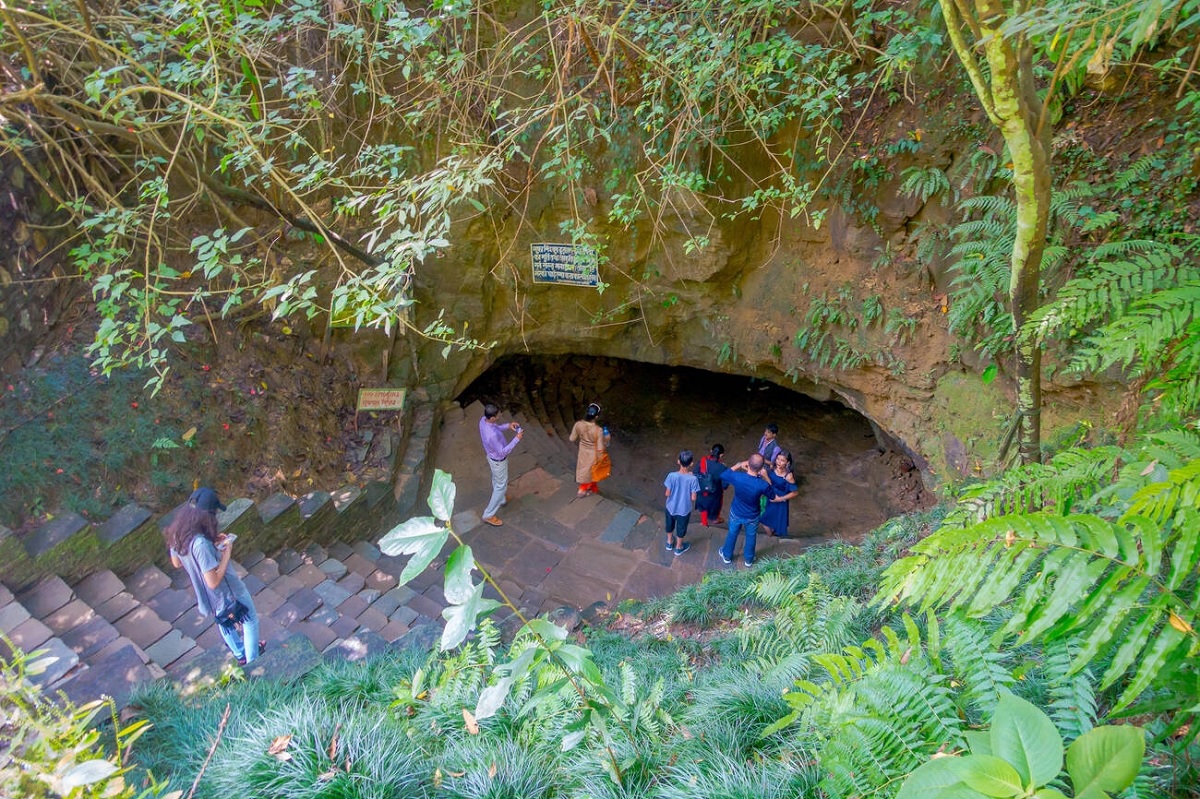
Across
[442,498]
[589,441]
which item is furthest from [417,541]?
[589,441]

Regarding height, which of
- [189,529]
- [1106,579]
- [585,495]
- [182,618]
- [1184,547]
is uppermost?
[1184,547]

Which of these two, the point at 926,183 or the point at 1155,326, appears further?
the point at 926,183

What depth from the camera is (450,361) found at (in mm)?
8414

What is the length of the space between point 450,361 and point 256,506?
3258mm

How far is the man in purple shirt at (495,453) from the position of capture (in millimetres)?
6871

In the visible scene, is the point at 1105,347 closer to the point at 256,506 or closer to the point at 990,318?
the point at 990,318

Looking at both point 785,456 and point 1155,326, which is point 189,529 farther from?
point 785,456

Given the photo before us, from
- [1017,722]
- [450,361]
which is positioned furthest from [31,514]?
[1017,722]

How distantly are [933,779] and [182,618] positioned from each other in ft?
17.7

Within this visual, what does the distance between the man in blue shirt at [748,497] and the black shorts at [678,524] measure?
49 centimetres

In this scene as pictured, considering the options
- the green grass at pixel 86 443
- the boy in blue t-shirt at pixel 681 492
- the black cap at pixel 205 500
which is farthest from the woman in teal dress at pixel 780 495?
the green grass at pixel 86 443

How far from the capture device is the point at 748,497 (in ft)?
19.4

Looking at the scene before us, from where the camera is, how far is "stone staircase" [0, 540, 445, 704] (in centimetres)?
396

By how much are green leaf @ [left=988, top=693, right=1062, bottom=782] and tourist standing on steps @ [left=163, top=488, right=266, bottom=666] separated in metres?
3.99
